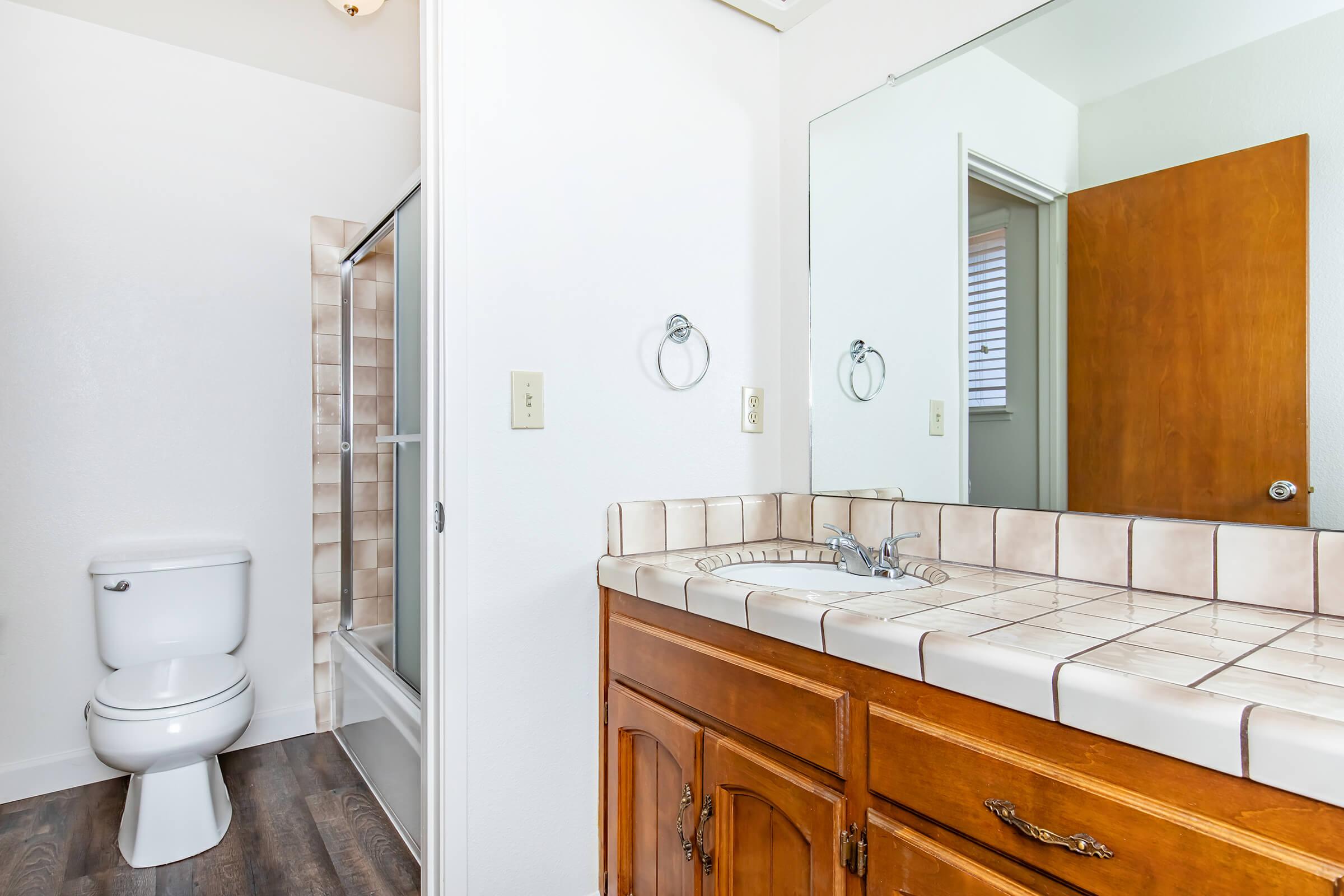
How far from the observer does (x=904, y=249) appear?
62.7 inches

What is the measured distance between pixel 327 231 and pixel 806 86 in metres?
1.78

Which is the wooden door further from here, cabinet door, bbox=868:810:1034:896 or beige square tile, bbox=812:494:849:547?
cabinet door, bbox=868:810:1034:896

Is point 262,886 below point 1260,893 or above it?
below

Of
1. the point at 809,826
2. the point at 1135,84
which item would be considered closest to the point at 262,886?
the point at 809,826

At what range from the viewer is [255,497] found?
239 centimetres

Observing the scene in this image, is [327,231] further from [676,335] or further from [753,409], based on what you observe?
[753,409]

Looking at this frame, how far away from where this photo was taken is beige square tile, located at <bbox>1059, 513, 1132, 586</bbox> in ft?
3.69

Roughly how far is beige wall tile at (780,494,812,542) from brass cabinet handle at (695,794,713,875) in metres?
0.69

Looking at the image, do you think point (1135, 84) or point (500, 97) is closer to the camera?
point (1135, 84)

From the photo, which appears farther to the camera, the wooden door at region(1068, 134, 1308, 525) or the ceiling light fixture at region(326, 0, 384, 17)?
the ceiling light fixture at region(326, 0, 384, 17)

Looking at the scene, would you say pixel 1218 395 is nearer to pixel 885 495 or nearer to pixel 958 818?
pixel 885 495

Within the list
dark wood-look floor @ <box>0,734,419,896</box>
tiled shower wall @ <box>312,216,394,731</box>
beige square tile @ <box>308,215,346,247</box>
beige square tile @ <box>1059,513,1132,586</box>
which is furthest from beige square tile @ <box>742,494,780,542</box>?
beige square tile @ <box>308,215,346,247</box>

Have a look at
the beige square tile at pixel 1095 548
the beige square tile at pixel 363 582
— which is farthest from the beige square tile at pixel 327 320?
the beige square tile at pixel 1095 548

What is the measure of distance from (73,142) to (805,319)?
2.27 meters
